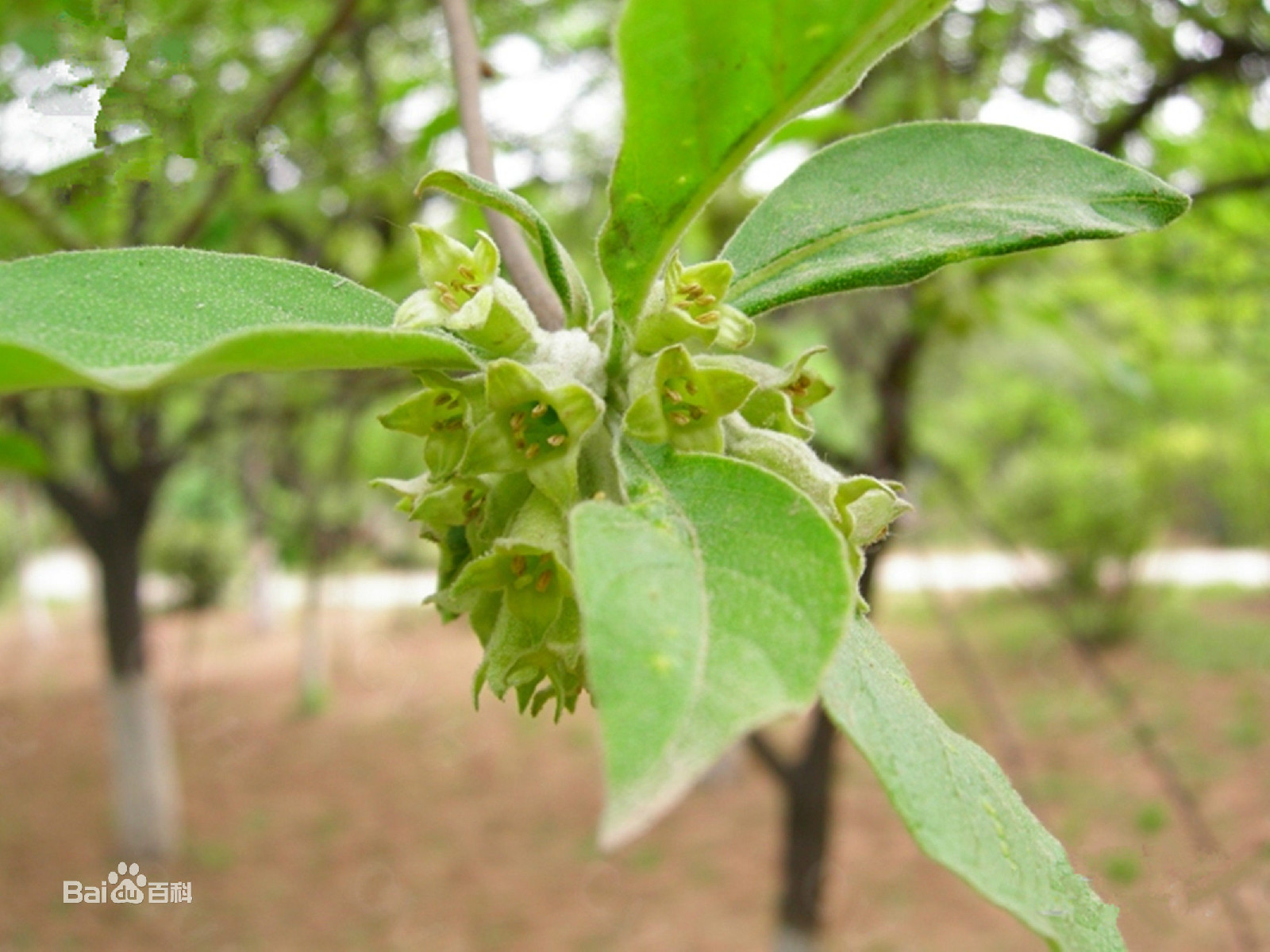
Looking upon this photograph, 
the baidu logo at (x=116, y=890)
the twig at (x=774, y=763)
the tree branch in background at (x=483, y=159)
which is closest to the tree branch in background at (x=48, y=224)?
the tree branch in background at (x=483, y=159)

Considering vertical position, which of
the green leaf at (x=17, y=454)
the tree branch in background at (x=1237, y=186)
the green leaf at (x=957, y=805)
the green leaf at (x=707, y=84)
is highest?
the tree branch in background at (x=1237, y=186)

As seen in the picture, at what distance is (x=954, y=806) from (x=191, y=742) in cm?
1170

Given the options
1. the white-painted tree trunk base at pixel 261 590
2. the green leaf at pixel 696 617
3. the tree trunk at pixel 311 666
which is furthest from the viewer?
the white-painted tree trunk base at pixel 261 590

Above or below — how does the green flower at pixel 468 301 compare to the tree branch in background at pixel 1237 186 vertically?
below

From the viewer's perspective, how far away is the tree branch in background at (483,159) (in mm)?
927

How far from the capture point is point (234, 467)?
977cm

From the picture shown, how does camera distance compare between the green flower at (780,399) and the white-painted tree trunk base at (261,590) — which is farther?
the white-painted tree trunk base at (261,590)

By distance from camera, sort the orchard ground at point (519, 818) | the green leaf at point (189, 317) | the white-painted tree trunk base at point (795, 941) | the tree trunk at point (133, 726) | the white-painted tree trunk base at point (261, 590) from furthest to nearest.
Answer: the white-painted tree trunk base at point (261, 590) < the tree trunk at point (133, 726) < the orchard ground at point (519, 818) < the white-painted tree trunk base at point (795, 941) < the green leaf at point (189, 317)

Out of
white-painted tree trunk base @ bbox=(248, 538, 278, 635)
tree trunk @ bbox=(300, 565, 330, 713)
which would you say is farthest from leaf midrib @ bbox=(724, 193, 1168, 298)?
white-painted tree trunk base @ bbox=(248, 538, 278, 635)

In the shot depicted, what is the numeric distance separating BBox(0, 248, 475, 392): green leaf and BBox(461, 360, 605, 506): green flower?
1.8 inches

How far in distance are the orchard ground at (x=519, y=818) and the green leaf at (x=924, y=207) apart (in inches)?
151

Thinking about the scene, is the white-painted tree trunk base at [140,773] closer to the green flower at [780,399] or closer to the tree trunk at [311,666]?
the tree trunk at [311,666]

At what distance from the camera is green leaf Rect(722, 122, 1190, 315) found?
2.82 ft

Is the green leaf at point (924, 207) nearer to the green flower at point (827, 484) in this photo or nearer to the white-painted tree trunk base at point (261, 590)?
the green flower at point (827, 484)
